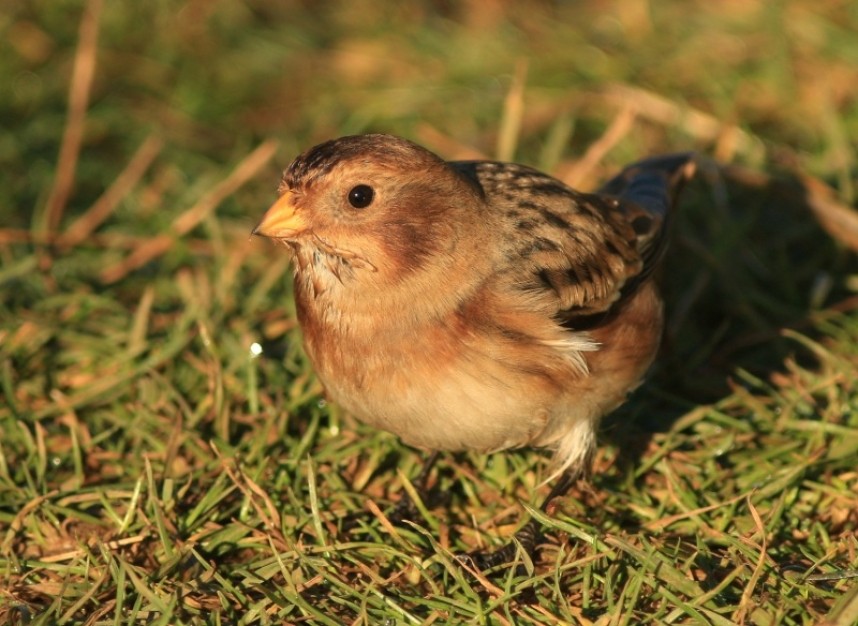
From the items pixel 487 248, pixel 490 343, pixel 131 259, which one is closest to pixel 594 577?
pixel 490 343

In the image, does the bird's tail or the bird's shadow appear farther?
the bird's shadow

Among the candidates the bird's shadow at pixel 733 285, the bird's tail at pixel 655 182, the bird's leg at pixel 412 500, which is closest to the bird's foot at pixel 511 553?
the bird's leg at pixel 412 500

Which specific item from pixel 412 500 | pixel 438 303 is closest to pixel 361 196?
pixel 438 303

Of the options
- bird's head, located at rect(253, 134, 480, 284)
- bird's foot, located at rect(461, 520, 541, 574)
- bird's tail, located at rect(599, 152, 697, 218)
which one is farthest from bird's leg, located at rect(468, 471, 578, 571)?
bird's tail, located at rect(599, 152, 697, 218)

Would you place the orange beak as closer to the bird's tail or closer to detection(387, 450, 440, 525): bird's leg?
detection(387, 450, 440, 525): bird's leg

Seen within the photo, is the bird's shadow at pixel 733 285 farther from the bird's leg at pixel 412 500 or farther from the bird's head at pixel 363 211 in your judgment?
the bird's head at pixel 363 211

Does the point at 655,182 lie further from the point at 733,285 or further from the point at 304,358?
the point at 304,358

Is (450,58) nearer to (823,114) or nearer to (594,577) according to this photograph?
(823,114)
